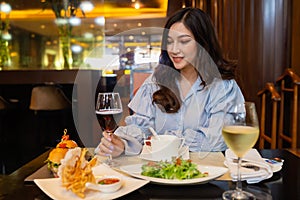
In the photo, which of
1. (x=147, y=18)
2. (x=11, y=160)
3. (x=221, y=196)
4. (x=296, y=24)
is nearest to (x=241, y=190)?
(x=221, y=196)

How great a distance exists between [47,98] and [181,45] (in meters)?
2.12

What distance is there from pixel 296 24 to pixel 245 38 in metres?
0.48

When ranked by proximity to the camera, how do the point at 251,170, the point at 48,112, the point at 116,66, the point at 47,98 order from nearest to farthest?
1. the point at 251,170
2. the point at 116,66
3. the point at 47,98
4. the point at 48,112

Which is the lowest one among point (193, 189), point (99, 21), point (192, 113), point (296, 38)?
point (193, 189)

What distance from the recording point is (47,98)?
10.3 ft

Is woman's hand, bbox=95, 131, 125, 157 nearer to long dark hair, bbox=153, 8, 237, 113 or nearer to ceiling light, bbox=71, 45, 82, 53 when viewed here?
long dark hair, bbox=153, 8, 237, 113

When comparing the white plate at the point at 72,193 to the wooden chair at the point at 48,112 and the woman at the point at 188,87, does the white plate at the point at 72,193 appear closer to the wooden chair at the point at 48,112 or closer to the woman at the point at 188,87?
the woman at the point at 188,87

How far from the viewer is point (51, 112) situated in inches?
127

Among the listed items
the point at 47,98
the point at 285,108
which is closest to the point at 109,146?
the point at 285,108

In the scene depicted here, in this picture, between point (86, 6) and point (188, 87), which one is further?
point (86, 6)

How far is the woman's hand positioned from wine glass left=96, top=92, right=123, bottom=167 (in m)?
0.02

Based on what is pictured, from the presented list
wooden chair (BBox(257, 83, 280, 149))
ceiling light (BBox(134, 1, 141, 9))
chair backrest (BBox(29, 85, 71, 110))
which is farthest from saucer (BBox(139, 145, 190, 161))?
ceiling light (BBox(134, 1, 141, 9))

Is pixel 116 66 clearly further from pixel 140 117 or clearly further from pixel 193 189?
pixel 193 189

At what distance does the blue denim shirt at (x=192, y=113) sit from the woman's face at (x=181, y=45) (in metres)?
0.13
